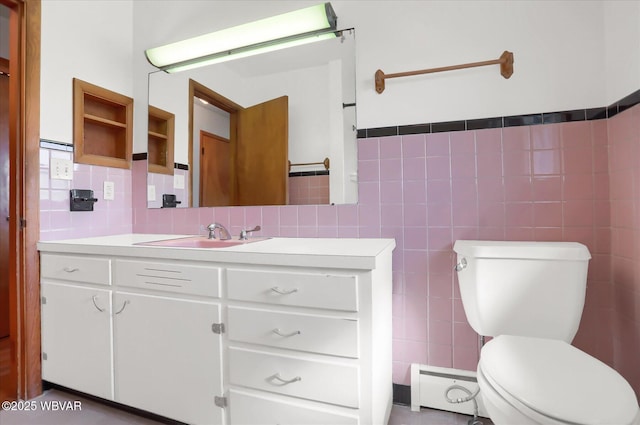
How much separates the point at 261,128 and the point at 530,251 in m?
1.40

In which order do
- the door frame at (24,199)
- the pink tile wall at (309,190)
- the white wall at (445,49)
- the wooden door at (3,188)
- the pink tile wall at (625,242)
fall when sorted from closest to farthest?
the pink tile wall at (625,242), the white wall at (445,49), the door frame at (24,199), the pink tile wall at (309,190), the wooden door at (3,188)

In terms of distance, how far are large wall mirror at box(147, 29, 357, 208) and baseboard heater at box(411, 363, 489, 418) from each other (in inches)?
35.4

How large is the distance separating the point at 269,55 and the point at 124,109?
3.55 feet

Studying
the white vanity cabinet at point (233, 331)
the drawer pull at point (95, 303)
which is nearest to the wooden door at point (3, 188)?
the white vanity cabinet at point (233, 331)

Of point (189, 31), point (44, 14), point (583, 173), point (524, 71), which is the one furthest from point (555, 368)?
point (44, 14)

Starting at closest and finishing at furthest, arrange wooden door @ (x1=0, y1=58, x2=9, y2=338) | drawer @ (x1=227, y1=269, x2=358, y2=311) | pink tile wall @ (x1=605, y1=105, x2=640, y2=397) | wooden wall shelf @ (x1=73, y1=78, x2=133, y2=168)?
1. drawer @ (x1=227, y1=269, x2=358, y2=311)
2. pink tile wall @ (x1=605, y1=105, x2=640, y2=397)
3. wooden wall shelf @ (x1=73, y1=78, x2=133, y2=168)
4. wooden door @ (x1=0, y1=58, x2=9, y2=338)

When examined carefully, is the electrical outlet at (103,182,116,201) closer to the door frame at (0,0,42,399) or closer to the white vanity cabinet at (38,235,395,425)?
the door frame at (0,0,42,399)

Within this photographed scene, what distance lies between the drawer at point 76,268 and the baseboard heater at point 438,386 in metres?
1.50

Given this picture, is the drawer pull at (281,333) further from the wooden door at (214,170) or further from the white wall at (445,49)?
the white wall at (445,49)

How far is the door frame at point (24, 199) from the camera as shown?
1.54m

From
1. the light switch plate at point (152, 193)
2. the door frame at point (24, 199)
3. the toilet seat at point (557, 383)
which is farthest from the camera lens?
the light switch plate at point (152, 193)

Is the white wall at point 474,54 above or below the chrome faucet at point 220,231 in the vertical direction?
above

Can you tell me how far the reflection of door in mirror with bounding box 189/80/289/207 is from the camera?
1.72 metres

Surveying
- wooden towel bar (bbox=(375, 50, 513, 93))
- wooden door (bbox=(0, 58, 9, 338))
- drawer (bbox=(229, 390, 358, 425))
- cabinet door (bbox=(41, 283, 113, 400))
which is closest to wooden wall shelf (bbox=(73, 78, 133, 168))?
cabinet door (bbox=(41, 283, 113, 400))
